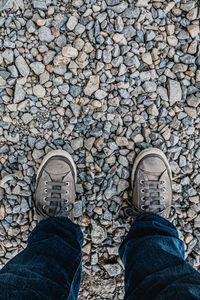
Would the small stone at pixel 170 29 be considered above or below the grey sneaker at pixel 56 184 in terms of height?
above

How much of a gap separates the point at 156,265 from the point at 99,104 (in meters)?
0.75

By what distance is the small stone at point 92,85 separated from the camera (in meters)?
1.34

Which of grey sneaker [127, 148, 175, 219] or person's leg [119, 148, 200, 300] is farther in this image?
grey sneaker [127, 148, 175, 219]

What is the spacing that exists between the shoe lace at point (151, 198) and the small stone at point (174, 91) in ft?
1.32

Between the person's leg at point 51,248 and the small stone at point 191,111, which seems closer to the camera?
the person's leg at point 51,248

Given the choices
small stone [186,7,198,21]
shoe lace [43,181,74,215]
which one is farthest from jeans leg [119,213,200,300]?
small stone [186,7,198,21]

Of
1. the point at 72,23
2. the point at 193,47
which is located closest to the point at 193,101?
the point at 193,47

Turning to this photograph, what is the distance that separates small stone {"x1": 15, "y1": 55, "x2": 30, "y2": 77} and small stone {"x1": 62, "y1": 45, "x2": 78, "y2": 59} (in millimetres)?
188

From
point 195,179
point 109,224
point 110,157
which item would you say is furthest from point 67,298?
point 195,179

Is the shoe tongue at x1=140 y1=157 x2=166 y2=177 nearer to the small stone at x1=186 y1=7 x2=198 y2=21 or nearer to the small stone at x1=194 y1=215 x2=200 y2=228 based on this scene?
the small stone at x1=194 y1=215 x2=200 y2=228

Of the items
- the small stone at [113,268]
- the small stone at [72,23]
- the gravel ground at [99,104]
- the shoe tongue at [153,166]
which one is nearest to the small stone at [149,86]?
the gravel ground at [99,104]

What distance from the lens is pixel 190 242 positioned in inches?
55.5

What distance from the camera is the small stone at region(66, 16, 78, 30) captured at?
1.33 meters

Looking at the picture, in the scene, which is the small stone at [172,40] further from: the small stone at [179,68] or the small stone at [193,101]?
the small stone at [193,101]
